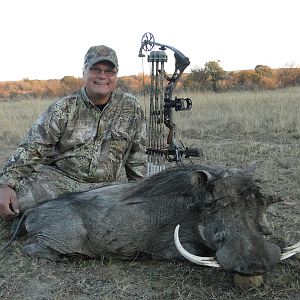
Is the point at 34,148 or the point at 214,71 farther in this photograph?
the point at 214,71

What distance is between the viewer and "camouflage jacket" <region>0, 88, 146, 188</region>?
3.79m

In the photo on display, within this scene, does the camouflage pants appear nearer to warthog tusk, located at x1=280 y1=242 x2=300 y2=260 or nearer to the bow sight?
the bow sight

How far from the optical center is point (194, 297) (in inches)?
101

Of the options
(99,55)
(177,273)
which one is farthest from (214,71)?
(177,273)

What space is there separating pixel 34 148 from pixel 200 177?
1.58 metres

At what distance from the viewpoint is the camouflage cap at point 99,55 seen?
3854 mm

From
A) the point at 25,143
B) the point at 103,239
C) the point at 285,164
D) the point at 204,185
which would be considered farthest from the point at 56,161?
the point at 285,164

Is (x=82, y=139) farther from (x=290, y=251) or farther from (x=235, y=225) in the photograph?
(x=290, y=251)

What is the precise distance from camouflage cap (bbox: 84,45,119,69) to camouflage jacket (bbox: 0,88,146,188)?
0.26 m

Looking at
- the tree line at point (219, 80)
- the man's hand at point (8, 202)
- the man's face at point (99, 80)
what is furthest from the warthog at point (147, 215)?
the tree line at point (219, 80)

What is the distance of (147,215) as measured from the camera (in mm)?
3018

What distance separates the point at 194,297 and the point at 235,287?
22 cm

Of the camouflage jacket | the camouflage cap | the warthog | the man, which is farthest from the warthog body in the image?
the camouflage cap

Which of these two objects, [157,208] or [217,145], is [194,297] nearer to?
[157,208]
